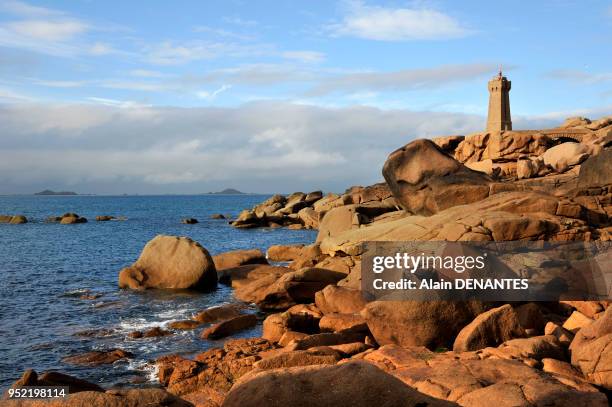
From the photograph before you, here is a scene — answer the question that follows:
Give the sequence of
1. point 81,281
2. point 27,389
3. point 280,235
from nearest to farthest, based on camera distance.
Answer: point 27,389
point 81,281
point 280,235

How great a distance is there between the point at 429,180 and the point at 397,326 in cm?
1655

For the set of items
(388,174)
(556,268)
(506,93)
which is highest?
(506,93)

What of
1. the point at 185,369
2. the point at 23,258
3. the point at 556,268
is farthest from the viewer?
the point at 23,258

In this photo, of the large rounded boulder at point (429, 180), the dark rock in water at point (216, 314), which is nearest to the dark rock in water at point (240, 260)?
the large rounded boulder at point (429, 180)

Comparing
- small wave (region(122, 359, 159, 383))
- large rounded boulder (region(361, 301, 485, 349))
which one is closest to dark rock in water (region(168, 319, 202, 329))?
small wave (region(122, 359, 159, 383))

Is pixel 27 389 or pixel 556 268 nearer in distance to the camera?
pixel 27 389

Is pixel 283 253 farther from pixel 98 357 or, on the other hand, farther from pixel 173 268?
pixel 98 357

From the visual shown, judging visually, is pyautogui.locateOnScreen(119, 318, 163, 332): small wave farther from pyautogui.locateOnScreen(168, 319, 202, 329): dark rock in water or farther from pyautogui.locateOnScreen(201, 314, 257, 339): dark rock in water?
pyautogui.locateOnScreen(201, 314, 257, 339): dark rock in water

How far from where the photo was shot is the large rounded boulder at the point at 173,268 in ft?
83.7

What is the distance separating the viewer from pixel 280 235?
176 feet

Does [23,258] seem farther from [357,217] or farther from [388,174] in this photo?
[388,174]

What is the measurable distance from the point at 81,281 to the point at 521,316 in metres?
23.9

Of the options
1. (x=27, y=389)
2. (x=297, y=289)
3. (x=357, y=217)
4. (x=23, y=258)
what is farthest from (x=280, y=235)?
(x=27, y=389)

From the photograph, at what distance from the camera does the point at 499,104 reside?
70125mm
